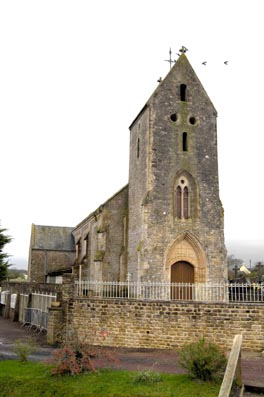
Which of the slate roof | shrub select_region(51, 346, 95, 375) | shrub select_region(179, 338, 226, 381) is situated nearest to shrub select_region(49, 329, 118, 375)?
shrub select_region(51, 346, 95, 375)

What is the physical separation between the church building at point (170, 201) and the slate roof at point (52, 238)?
63.9 ft

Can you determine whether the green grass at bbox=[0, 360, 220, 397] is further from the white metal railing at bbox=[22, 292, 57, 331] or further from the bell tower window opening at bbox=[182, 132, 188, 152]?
the bell tower window opening at bbox=[182, 132, 188, 152]

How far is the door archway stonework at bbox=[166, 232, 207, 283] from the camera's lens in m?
23.6

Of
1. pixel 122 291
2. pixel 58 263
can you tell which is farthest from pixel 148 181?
pixel 58 263

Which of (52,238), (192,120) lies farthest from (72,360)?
(52,238)

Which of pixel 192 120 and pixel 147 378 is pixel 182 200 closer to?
pixel 192 120

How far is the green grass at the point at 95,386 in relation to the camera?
9008 millimetres

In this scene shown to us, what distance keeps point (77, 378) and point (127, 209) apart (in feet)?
58.3

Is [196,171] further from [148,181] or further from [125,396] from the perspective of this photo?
[125,396]

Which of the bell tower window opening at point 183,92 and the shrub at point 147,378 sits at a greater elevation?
the bell tower window opening at point 183,92

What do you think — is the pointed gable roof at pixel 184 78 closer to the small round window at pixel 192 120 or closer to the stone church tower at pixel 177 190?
the stone church tower at pixel 177 190

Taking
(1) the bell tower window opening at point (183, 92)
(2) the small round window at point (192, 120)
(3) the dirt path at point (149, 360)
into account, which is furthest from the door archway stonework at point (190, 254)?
(3) the dirt path at point (149, 360)

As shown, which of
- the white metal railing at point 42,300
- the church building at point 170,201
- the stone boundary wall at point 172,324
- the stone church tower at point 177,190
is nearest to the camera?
the stone boundary wall at point 172,324

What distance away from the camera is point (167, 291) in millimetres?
21422
